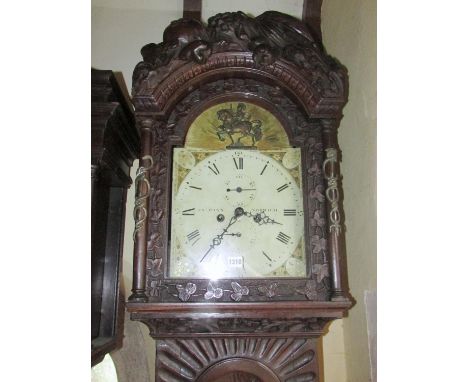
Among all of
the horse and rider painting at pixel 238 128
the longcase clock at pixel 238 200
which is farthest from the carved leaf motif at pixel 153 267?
the horse and rider painting at pixel 238 128

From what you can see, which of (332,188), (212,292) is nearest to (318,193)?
(332,188)

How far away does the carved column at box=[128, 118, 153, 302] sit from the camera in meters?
0.90

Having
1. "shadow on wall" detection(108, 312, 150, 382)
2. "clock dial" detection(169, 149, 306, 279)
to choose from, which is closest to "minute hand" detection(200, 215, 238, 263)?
"clock dial" detection(169, 149, 306, 279)

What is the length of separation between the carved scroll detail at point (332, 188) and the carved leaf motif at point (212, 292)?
25cm

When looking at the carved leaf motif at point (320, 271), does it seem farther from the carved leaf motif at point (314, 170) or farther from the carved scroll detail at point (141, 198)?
the carved scroll detail at point (141, 198)

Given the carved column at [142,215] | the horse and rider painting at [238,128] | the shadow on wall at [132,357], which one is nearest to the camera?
the carved column at [142,215]

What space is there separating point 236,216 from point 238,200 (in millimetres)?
34

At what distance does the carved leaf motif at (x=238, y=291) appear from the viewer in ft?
2.96

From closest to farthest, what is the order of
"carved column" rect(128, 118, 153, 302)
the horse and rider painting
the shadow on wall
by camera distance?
"carved column" rect(128, 118, 153, 302) < the horse and rider painting < the shadow on wall

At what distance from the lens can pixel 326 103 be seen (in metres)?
0.97

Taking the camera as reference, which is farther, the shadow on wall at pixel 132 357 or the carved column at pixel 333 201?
the shadow on wall at pixel 132 357

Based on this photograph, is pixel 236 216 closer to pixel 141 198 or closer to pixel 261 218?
pixel 261 218

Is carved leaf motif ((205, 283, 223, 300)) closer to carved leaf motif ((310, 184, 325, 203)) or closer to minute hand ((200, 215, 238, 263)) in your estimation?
minute hand ((200, 215, 238, 263))
